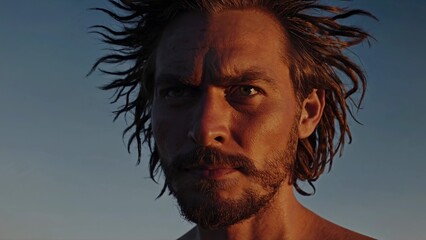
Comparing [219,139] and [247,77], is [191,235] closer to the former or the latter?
[219,139]

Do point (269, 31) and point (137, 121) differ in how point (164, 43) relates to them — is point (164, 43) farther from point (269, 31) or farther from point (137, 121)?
point (137, 121)

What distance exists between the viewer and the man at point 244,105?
4.60 m

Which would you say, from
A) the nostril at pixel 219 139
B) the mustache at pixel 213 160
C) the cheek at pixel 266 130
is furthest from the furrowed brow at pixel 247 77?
the mustache at pixel 213 160

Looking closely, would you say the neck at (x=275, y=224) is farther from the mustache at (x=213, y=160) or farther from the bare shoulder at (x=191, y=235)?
the bare shoulder at (x=191, y=235)

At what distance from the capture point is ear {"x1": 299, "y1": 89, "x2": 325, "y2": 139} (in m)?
5.38

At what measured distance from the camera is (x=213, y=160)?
4.48 m

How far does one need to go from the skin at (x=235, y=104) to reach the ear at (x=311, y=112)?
0.02 meters

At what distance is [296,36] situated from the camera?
5559 mm

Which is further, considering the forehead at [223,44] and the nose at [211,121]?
the forehead at [223,44]

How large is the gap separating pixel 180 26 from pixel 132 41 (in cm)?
126

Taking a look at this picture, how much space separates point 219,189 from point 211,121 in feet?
1.71

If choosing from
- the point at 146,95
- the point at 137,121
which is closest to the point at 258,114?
the point at 146,95

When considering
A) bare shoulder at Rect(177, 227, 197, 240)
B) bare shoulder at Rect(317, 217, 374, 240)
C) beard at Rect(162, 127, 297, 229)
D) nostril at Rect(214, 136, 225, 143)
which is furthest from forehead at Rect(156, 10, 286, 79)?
bare shoulder at Rect(177, 227, 197, 240)

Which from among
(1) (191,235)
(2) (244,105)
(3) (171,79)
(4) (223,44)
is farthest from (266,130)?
(1) (191,235)
